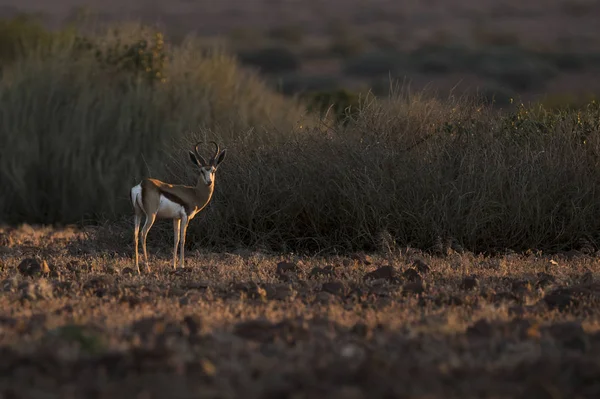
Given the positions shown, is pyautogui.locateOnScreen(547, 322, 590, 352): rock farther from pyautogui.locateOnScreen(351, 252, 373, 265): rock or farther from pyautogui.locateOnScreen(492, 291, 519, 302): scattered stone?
pyautogui.locateOnScreen(351, 252, 373, 265): rock

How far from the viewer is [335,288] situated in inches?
336

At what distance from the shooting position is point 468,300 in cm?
819

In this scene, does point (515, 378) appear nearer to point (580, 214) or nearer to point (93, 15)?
point (580, 214)

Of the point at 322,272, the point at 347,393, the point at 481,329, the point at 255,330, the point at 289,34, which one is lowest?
the point at 289,34

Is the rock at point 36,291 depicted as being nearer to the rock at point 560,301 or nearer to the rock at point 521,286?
the rock at point 521,286

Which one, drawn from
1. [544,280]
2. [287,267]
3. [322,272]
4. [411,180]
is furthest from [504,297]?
[411,180]

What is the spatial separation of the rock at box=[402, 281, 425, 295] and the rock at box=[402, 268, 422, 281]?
0.53 metres

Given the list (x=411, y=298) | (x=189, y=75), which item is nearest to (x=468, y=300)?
(x=411, y=298)

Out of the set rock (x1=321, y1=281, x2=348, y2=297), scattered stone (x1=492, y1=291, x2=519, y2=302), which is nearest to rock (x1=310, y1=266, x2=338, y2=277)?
rock (x1=321, y1=281, x2=348, y2=297)

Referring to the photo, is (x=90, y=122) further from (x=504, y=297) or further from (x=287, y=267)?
(x=504, y=297)

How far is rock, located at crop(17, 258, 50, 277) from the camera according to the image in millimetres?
9664

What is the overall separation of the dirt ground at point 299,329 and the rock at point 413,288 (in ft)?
0.04

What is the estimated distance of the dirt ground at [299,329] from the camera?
5.29 meters

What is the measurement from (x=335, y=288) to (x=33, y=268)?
2.83 metres
